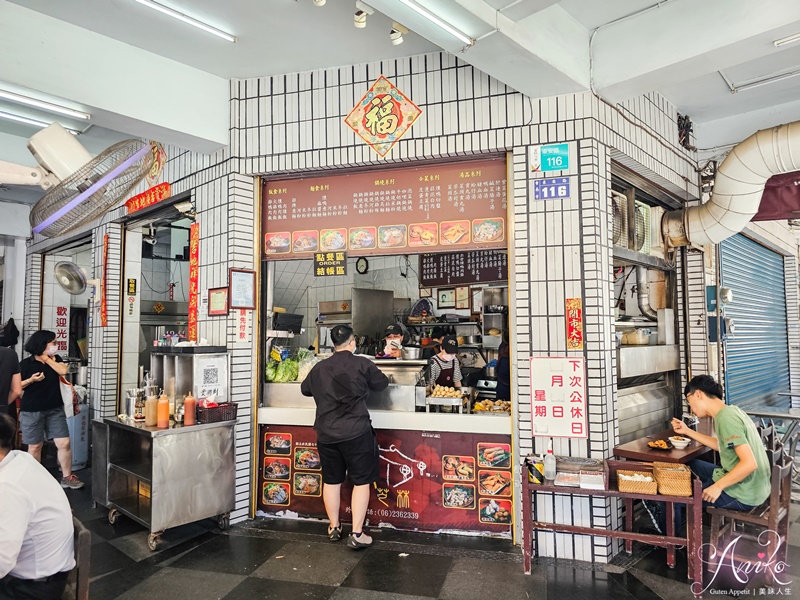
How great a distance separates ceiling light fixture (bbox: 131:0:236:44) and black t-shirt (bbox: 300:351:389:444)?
2651 millimetres

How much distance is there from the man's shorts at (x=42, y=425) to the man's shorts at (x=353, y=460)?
3.48 metres

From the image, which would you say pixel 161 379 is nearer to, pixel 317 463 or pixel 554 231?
pixel 317 463

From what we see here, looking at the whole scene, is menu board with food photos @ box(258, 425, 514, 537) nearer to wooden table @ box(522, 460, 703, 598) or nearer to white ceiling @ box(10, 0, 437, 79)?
wooden table @ box(522, 460, 703, 598)

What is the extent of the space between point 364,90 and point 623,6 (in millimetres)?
2122

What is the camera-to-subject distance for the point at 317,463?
476cm

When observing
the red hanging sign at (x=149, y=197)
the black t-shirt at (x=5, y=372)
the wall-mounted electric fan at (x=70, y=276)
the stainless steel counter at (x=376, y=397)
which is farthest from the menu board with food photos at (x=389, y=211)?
the wall-mounted electric fan at (x=70, y=276)

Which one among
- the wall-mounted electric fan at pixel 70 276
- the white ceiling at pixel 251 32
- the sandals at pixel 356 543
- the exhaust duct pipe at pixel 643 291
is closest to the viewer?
the white ceiling at pixel 251 32

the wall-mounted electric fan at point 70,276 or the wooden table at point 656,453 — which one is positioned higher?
the wall-mounted electric fan at point 70,276

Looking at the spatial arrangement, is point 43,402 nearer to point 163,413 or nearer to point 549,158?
point 163,413

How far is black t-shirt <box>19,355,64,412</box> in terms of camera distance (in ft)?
18.6

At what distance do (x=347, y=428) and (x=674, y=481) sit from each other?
7.53 feet

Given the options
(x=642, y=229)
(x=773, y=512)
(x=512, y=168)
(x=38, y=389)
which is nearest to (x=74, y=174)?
(x=512, y=168)

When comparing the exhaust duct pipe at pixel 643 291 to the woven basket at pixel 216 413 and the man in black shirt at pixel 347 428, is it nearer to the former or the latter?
the man in black shirt at pixel 347 428

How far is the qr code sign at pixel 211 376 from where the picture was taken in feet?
15.4
